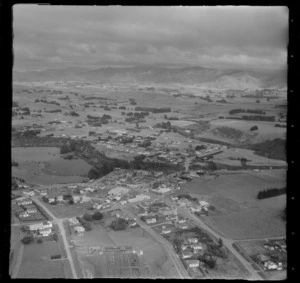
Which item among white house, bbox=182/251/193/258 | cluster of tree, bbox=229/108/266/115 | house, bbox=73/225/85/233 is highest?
cluster of tree, bbox=229/108/266/115

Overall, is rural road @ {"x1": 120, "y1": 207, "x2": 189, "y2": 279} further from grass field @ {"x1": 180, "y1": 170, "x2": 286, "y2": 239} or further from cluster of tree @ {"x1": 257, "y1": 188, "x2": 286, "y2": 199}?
cluster of tree @ {"x1": 257, "y1": 188, "x2": 286, "y2": 199}

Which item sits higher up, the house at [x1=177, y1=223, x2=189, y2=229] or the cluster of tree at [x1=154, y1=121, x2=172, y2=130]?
the cluster of tree at [x1=154, y1=121, x2=172, y2=130]

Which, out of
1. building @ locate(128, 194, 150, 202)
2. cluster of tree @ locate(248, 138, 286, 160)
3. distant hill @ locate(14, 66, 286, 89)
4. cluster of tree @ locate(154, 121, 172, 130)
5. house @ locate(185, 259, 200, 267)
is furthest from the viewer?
cluster of tree @ locate(154, 121, 172, 130)

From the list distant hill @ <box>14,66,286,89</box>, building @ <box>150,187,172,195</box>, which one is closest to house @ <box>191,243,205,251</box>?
building @ <box>150,187,172,195</box>

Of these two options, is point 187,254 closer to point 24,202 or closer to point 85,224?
point 85,224

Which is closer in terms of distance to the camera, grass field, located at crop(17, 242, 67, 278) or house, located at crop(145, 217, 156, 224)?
grass field, located at crop(17, 242, 67, 278)

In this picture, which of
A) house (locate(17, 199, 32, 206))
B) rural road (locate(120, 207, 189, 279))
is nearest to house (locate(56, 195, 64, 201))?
house (locate(17, 199, 32, 206))

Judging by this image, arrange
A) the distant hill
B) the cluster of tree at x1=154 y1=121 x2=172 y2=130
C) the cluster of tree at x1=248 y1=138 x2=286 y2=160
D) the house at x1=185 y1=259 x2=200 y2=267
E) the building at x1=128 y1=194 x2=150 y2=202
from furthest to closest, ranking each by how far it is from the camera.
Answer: the cluster of tree at x1=154 y1=121 x2=172 y2=130, the distant hill, the building at x1=128 y1=194 x2=150 y2=202, the cluster of tree at x1=248 y1=138 x2=286 y2=160, the house at x1=185 y1=259 x2=200 y2=267

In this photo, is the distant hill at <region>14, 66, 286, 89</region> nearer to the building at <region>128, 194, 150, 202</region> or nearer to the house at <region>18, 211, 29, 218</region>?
the building at <region>128, 194, 150, 202</region>
